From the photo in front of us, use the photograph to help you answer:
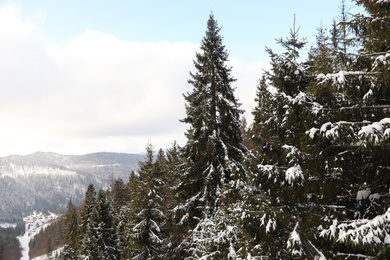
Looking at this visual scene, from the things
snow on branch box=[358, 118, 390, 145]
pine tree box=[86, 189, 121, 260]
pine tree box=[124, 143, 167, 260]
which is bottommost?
pine tree box=[86, 189, 121, 260]

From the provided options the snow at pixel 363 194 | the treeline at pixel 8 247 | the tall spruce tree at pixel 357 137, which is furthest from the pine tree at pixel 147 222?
the treeline at pixel 8 247

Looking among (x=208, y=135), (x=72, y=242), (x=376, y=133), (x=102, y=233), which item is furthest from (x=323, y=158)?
(x=72, y=242)

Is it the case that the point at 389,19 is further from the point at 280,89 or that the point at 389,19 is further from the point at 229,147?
the point at 229,147

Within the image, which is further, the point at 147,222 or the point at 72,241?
the point at 72,241

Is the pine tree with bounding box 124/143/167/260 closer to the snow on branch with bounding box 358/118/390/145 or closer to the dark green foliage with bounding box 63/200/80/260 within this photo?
the snow on branch with bounding box 358/118/390/145

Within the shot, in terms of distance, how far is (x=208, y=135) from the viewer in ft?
48.0

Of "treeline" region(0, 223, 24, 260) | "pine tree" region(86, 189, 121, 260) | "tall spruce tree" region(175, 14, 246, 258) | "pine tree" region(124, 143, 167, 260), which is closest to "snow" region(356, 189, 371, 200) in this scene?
"tall spruce tree" region(175, 14, 246, 258)

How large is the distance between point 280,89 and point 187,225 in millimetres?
10803

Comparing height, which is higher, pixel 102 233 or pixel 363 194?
pixel 363 194

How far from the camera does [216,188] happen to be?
46.0 ft

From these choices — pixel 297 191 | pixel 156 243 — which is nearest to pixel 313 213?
pixel 297 191

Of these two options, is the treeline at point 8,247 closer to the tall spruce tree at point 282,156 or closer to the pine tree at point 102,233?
the pine tree at point 102,233

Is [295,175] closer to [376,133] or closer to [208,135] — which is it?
[376,133]

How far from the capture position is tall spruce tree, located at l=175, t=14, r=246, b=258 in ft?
46.5
